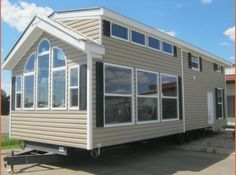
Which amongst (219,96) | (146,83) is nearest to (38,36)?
(146,83)

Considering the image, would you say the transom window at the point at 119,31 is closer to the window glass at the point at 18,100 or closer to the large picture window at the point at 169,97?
the large picture window at the point at 169,97

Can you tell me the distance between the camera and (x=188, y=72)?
1458 centimetres

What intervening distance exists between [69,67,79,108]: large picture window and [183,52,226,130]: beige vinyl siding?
6.39 meters

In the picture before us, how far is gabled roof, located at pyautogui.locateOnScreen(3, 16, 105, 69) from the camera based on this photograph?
872cm

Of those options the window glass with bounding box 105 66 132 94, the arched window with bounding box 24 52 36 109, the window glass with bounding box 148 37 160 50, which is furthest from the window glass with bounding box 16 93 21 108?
the window glass with bounding box 148 37 160 50

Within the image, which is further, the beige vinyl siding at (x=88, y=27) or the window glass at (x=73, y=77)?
the beige vinyl siding at (x=88, y=27)

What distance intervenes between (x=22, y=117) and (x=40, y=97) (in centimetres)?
124

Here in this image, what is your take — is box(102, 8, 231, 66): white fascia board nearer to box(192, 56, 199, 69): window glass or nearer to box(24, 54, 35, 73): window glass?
box(192, 56, 199, 69): window glass

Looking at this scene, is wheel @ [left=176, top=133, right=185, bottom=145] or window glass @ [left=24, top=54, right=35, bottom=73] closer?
window glass @ [left=24, top=54, right=35, bottom=73]

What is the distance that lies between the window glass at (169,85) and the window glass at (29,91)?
468 centimetres

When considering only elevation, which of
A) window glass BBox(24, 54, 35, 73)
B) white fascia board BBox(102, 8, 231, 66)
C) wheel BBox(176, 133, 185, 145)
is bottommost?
wheel BBox(176, 133, 185, 145)

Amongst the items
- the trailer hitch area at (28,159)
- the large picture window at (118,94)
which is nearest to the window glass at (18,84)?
the trailer hitch area at (28,159)

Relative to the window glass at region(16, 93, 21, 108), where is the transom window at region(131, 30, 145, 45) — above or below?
above

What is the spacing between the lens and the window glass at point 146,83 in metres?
10.9
